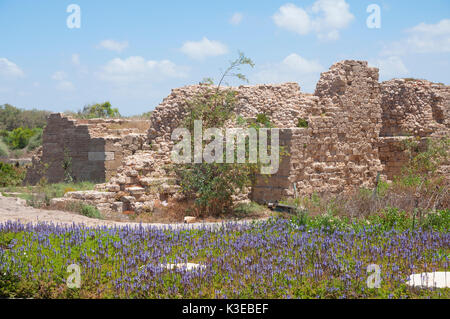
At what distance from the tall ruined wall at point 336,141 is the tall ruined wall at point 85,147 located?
20.9 ft

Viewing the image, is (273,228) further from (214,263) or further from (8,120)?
(8,120)

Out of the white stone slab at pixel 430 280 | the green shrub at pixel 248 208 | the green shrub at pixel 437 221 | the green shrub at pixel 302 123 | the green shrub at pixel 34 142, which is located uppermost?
the green shrub at pixel 302 123

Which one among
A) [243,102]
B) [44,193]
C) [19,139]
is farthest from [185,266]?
[19,139]

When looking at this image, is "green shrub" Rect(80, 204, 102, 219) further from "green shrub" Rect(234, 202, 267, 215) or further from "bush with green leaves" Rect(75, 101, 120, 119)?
"bush with green leaves" Rect(75, 101, 120, 119)

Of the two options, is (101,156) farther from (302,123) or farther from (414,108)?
(414,108)

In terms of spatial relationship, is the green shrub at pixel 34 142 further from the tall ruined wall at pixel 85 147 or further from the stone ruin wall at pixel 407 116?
the stone ruin wall at pixel 407 116

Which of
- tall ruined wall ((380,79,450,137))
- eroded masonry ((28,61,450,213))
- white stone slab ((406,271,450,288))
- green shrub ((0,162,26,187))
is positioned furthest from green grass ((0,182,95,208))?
tall ruined wall ((380,79,450,137))

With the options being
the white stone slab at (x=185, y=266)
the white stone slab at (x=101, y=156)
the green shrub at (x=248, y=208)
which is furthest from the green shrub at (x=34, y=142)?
the white stone slab at (x=185, y=266)

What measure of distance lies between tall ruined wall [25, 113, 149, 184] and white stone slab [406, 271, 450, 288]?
13102 millimetres

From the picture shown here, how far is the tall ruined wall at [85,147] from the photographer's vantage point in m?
18.9

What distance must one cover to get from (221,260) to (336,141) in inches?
358

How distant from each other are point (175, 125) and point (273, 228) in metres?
8.48

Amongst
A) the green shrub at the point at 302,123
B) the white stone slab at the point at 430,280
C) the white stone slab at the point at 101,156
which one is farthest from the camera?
the white stone slab at the point at 101,156
